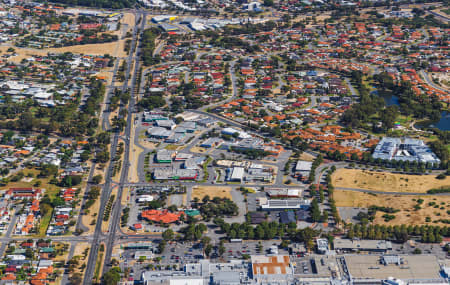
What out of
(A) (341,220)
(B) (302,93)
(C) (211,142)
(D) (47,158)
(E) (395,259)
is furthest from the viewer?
(B) (302,93)

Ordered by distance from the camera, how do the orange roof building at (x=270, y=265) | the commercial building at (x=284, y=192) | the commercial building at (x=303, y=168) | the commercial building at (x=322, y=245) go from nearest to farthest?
the orange roof building at (x=270, y=265) < the commercial building at (x=322, y=245) < the commercial building at (x=284, y=192) < the commercial building at (x=303, y=168)

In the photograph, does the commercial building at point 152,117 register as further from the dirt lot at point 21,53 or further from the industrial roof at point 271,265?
the dirt lot at point 21,53

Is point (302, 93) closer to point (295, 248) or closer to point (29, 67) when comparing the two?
point (295, 248)

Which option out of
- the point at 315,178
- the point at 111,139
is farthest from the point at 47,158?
the point at 315,178

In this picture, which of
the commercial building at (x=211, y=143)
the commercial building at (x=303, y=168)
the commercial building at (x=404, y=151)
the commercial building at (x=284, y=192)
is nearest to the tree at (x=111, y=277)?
the commercial building at (x=284, y=192)

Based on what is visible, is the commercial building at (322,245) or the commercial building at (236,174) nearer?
the commercial building at (322,245)

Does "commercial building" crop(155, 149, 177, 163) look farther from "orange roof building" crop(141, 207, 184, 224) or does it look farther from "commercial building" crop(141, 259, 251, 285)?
"commercial building" crop(141, 259, 251, 285)

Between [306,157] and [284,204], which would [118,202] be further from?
[306,157]

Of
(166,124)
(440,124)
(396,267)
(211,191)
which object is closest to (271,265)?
(396,267)
